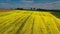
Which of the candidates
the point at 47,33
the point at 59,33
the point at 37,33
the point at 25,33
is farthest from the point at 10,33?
the point at 59,33

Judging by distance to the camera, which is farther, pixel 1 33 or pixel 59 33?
pixel 59 33

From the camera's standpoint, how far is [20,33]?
871 cm

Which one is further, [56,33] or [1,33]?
[56,33]

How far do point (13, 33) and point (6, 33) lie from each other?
36 centimetres

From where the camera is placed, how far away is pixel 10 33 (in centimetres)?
862

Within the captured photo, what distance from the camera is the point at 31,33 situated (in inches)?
348

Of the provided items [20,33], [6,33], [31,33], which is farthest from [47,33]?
[6,33]

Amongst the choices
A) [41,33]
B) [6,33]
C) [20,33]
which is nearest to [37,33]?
[41,33]

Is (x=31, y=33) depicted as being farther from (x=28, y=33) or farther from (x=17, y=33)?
(x=17, y=33)

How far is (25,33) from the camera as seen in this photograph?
876 cm

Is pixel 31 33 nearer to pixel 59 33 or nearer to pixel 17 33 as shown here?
pixel 17 33

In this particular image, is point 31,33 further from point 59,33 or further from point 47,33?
point 59,33

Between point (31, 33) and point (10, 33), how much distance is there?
3.66 feet

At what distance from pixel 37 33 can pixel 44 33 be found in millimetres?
378
